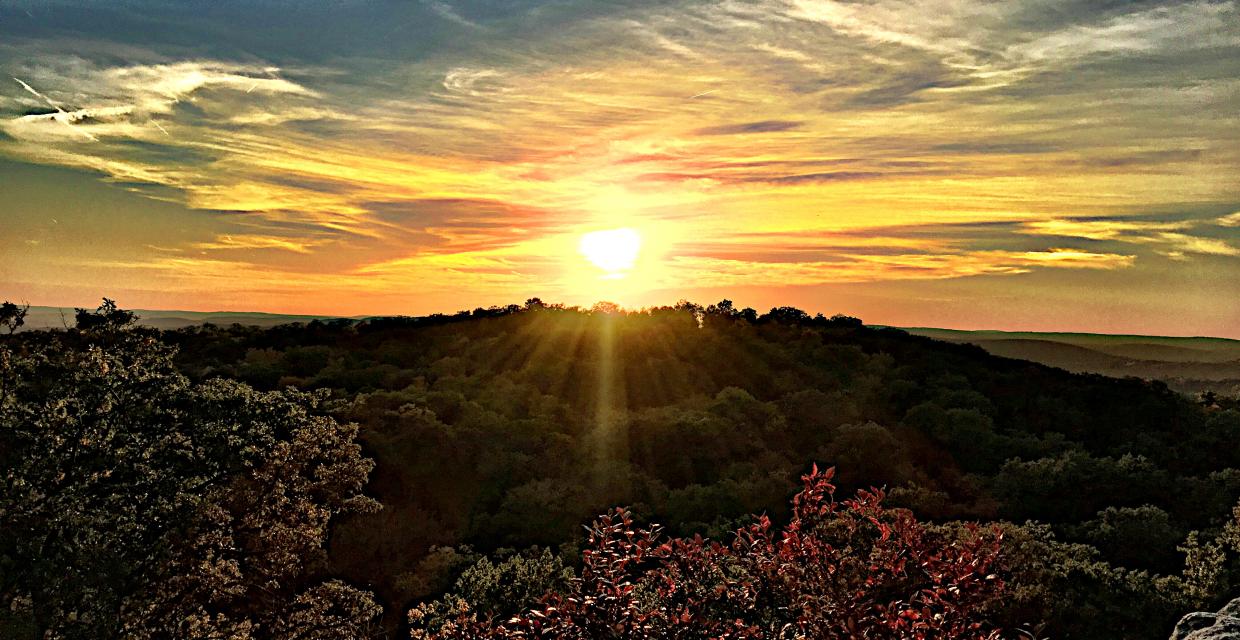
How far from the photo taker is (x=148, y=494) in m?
14.5

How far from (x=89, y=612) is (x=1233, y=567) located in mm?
23915

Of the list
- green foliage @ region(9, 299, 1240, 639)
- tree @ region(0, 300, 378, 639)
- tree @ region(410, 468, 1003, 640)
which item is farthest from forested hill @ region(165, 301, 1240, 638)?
tree @ region(410, 468, 1003, 640)

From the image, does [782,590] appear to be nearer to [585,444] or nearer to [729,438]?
[585,444]

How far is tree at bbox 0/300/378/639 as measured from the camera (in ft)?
43.0

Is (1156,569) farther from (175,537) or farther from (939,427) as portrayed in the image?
(175,537)

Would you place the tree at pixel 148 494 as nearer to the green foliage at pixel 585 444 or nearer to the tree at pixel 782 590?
the green foliage at pixel 585 444

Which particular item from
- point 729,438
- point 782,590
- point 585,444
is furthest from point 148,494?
point 729,438

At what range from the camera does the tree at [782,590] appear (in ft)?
26.7

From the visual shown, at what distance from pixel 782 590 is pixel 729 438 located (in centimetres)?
2801

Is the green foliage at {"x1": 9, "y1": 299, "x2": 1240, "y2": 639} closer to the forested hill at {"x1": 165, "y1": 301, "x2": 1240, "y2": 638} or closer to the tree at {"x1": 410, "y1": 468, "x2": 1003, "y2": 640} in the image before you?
the forested hill at {"x1": 165, "y1": 301, "x2": 1240, "y2": 638}

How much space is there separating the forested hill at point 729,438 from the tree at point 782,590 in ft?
19.9

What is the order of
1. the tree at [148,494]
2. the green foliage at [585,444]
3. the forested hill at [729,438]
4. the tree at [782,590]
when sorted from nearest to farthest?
the tree at [782,590] → the tree at [148,494] → the green foliage at [585,444] → the forested hill at [729,438]

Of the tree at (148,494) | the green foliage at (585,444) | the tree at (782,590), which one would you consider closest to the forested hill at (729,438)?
the green foliage at (585,444)

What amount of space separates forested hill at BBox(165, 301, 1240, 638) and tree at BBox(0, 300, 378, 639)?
5.93 meters
